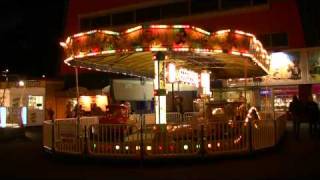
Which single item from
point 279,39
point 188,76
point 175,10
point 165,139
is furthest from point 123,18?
point 165,139

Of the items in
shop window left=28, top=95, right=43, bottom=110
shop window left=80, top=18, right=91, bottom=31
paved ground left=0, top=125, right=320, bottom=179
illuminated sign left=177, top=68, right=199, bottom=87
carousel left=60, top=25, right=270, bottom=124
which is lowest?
paved ground left=0, top=125, right=320, bottom=179

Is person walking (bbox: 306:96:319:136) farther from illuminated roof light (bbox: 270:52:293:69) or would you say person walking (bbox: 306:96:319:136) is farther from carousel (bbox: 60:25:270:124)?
illuminated roof light (bbox: 270:52:293:69)

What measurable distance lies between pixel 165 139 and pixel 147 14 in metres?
26.8

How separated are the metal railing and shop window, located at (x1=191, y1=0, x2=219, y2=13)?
898 inches

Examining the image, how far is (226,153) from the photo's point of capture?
14.5 metres

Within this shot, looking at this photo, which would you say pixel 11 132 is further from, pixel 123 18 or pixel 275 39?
pixel 123 18

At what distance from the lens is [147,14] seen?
3981 centimetres

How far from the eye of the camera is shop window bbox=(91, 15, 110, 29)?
42.0 metres

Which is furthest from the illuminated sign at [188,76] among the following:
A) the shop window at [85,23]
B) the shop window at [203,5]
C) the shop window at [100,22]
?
the shop window at [85,23]

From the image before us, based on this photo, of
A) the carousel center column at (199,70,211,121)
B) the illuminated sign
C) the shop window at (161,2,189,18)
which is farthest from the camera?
the shop window at (161,2,189,18)

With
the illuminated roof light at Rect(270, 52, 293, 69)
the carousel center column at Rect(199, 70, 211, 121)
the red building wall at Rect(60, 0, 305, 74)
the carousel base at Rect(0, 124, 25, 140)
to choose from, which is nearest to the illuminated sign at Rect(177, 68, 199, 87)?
the carousel center column at Rect(199, 70, 211, 121)

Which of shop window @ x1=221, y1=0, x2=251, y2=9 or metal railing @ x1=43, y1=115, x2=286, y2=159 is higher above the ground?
shop window @ x1=221, y1=0, x2=251, y2=9

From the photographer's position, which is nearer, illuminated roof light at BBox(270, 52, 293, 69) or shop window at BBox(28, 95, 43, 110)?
illuminated roof light at BBox(270, 52, 293, 69)

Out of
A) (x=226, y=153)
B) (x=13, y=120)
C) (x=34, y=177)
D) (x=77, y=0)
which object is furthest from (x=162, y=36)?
(x=77, y=0)
